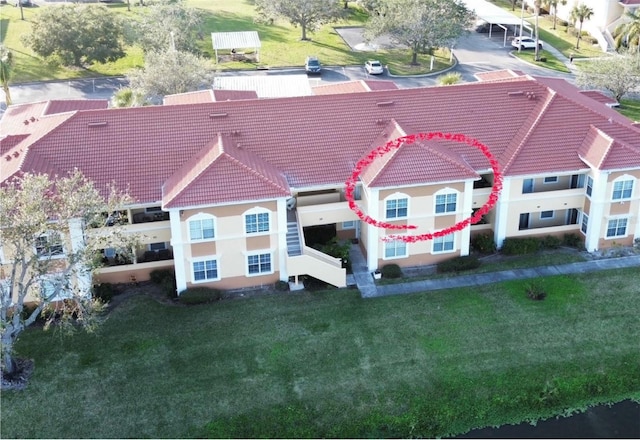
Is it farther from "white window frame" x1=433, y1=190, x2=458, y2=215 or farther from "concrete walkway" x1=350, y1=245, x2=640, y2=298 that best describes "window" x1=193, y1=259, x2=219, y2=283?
"white window frame" x1=433, y1=190, x2=458, y2=215

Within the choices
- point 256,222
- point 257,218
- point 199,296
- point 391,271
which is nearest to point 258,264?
point 256,222

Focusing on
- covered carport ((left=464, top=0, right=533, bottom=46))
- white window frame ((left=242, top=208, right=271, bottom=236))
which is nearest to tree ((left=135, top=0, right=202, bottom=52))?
covered carport ((left=464, top=0, right=533, bottom=46))

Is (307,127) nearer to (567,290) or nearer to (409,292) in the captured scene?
(409,292)

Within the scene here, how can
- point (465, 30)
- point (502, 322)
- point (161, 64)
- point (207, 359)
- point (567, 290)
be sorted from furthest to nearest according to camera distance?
1. point (465, 30)
2. point (161, 64)
3. point (567, 290)
4. point (502, 322)
5. point (207, 359)

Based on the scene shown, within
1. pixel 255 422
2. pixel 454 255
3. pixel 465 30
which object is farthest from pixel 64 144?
pixel 465 30

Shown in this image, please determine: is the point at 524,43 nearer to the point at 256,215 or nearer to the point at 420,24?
the point at 420,24

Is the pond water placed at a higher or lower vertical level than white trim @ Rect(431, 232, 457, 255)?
lower
